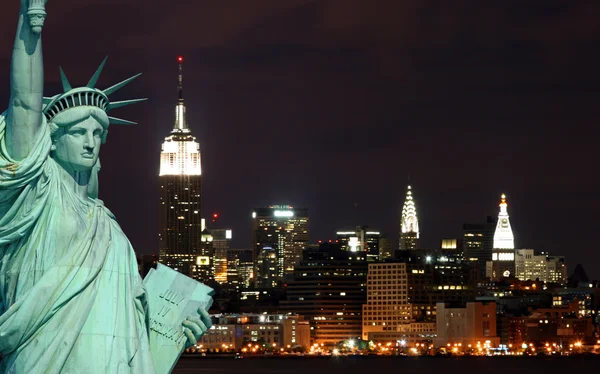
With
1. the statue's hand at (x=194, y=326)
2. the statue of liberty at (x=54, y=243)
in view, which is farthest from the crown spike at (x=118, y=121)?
the statue's hand at (x=194, y=326)

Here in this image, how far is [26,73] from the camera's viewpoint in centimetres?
1459

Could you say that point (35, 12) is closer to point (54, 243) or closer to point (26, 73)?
point (26, 73)

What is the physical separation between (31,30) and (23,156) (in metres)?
1.21

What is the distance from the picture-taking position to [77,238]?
1502 centimetres

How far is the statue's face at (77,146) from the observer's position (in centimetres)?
1527

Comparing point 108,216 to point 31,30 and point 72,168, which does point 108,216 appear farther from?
point 31,30

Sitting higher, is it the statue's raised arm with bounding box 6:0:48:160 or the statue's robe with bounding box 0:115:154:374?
the statue's raised arm with bounding box 6:0:48:160

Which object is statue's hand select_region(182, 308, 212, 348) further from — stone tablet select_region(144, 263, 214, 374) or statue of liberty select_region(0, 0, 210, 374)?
statue of liberty select_region(0, 0, 210, 374)

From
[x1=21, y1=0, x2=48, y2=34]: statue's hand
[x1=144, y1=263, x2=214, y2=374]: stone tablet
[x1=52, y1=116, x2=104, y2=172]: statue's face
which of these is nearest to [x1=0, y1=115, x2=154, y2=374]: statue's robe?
[x1=52, y1=116, x2=104, y2=172]: statue's face

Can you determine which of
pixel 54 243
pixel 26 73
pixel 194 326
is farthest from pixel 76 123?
pixel 194 326

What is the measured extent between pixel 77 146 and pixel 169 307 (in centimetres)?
209

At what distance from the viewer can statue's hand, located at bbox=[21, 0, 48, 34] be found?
14.5 meters

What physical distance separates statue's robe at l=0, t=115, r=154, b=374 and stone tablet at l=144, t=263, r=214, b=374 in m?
0.79

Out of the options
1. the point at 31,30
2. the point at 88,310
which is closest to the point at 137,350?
the point at 88,310
